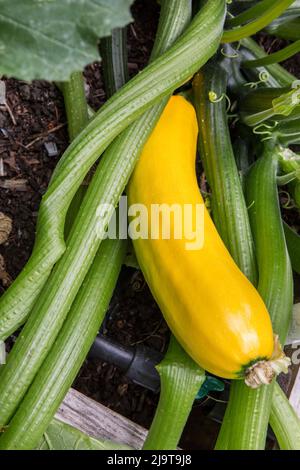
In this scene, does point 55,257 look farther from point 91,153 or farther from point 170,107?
point 170,107

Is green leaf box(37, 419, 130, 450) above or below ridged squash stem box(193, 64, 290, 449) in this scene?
below

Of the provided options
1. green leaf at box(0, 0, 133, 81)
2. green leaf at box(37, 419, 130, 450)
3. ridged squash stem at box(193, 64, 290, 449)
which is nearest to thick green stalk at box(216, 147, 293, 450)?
ridged squash stem at box(193, 64, 290, 449)

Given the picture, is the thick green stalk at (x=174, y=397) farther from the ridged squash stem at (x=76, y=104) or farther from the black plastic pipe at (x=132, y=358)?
the ridged squash stem at (x=76, y=104)

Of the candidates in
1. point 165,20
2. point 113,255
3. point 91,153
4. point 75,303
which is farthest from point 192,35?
point 75,303

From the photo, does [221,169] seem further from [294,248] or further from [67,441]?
[67,441]

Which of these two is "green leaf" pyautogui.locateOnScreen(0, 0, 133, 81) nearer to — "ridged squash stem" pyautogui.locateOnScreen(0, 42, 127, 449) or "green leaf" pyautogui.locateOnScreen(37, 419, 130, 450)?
"ridged squash stem" pyautogui.locateOnScreen(0, 42, 127, 449)
